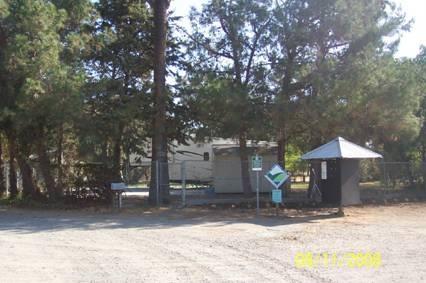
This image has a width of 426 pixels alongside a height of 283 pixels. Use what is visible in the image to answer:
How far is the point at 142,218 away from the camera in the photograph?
786 inches

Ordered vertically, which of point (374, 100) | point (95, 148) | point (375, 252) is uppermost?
point (374, 100)

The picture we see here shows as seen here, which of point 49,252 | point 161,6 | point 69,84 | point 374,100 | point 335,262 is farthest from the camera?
point 161,6

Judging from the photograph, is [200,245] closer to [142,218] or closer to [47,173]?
[142,218]

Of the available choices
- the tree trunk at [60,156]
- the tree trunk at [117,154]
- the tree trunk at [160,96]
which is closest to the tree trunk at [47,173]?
the tree trunk at [60,156]

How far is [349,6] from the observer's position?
22859mm

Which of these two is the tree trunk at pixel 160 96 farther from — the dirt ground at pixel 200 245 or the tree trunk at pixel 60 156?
the tree trunk at pixel 60 156

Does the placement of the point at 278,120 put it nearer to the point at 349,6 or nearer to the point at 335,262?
the point at 349,6

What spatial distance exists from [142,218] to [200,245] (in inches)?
269

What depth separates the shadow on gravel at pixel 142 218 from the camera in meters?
17.4

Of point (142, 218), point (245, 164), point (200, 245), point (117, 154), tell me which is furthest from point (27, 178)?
point (200, 245)

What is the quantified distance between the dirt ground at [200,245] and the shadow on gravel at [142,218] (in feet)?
0.11

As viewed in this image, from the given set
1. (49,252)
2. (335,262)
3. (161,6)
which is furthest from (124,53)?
(335,262)

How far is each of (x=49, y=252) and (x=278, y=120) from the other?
12485 mm

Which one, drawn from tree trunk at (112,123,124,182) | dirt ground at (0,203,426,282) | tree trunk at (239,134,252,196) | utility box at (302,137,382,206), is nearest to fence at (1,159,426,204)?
tree trunk at (239,134,252,196)
